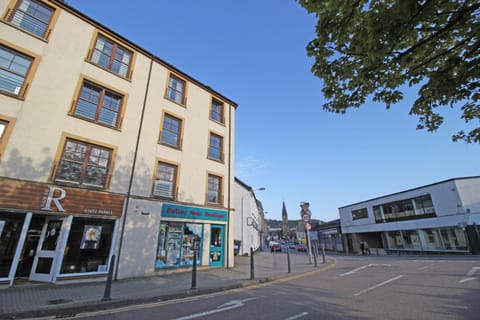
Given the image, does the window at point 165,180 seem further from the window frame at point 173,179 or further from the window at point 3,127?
the window at point 3,127

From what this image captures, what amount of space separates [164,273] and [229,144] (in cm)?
934

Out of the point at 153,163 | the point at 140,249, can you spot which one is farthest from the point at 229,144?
the point at 140,249

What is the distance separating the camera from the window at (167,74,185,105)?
1435cm

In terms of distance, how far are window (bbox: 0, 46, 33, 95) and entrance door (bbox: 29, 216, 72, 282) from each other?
5.44 metres

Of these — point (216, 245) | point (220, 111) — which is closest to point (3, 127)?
point (216, 245)

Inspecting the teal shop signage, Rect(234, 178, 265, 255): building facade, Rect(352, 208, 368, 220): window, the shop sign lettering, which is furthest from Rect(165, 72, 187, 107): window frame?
Rect(352, 208, 368, 220): window

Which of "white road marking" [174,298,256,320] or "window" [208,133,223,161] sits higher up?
"window" [208,133,223,161]

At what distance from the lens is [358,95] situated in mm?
5617

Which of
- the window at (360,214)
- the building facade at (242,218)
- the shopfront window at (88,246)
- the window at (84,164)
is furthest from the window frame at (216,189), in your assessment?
the window at (360,214)

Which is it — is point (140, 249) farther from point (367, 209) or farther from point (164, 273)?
point (367, 209)

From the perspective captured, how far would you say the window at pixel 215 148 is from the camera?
15.5 m

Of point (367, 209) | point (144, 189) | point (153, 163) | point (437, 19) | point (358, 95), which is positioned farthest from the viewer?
point (367, 209)

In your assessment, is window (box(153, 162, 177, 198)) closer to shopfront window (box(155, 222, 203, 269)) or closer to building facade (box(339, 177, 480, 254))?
shopfront window (box(155, 222, 203, 269))

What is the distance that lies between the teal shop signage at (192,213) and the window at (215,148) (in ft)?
12.4
